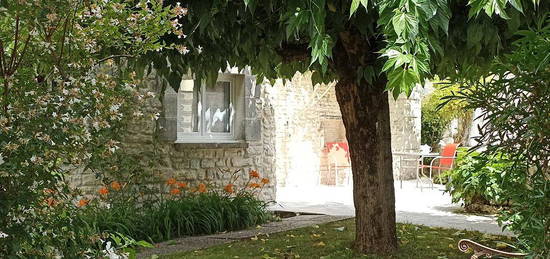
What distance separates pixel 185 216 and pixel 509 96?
4.59 metres

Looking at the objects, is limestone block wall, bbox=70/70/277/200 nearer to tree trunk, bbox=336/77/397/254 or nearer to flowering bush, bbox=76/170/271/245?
flowering bush, bbox=76/170/271/245

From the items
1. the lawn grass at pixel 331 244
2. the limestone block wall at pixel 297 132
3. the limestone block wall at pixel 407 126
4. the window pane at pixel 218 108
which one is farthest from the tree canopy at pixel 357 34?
the limestone block wall at pixel 407 126

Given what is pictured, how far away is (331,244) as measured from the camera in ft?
18.2

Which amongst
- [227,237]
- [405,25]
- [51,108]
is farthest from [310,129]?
[51,108]

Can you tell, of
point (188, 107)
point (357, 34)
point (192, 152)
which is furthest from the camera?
point (188, 107)

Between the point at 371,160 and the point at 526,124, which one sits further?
the point at 371,160

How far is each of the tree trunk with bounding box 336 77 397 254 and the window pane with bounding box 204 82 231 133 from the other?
3.68 meters

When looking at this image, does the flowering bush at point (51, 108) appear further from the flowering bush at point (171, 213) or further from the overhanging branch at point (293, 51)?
the flowering bush at point (171, 213)

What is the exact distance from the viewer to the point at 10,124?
2.31 meters

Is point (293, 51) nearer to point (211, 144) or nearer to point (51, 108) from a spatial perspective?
point (51, 108)

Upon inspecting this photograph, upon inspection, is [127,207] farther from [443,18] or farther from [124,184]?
[443,18]

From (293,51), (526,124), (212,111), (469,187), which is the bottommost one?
→ (469,187)

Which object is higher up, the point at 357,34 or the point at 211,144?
the point at 357,34

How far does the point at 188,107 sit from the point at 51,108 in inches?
234
